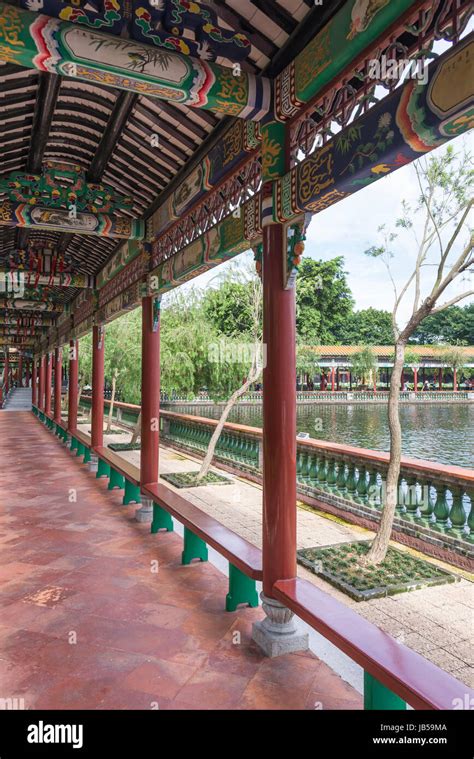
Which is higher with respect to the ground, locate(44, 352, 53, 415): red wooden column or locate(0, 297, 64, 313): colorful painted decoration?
locate(0, 297, 64, 313): colorful painted decoration

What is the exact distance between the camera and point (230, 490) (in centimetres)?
785

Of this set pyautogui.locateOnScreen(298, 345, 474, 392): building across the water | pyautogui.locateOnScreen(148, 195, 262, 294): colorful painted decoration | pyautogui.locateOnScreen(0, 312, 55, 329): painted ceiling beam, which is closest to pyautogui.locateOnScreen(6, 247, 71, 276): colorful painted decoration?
pyautogui.locateOnScreen(148, 195, 262, 294): colorful painted decoration

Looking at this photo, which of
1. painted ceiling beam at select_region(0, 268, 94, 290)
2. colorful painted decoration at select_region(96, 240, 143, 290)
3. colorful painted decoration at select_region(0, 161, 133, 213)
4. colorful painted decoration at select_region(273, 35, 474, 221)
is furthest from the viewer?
painted ceiling beam at select_region(0, 268, 94, 290)

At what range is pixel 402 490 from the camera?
4.82 m

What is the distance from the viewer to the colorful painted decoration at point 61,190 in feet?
15.5

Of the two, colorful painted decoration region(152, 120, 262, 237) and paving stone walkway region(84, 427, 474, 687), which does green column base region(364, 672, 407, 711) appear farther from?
colorful painted decoration region(152, 120, 262, 237)

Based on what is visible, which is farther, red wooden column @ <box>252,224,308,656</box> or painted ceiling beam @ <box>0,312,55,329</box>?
painted ceiling beam @ <box>0,312,55,329</box>

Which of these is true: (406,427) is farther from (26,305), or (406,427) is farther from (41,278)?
(41,278)

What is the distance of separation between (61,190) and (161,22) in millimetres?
2648

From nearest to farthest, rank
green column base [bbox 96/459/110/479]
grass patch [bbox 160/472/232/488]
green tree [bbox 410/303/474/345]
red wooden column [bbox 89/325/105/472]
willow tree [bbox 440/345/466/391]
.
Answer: green column base [bbox 96/459/110/479] → grass patch [bbox 160/472/232/488] → red wooden column [bbox 89/325/105/472] → willow tree [bbox 440/345/466/391] → green tree [bbox 410/303/474/345]

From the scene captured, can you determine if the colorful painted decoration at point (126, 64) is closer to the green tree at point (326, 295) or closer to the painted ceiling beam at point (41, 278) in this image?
the painted ceiling beam at point (41, 278)

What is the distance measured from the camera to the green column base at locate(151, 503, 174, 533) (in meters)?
4.85

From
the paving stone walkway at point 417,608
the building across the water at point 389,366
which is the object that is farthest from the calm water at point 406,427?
the paving stone walkway at point 417,608

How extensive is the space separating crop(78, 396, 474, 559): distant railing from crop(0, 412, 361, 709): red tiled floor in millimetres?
2115
